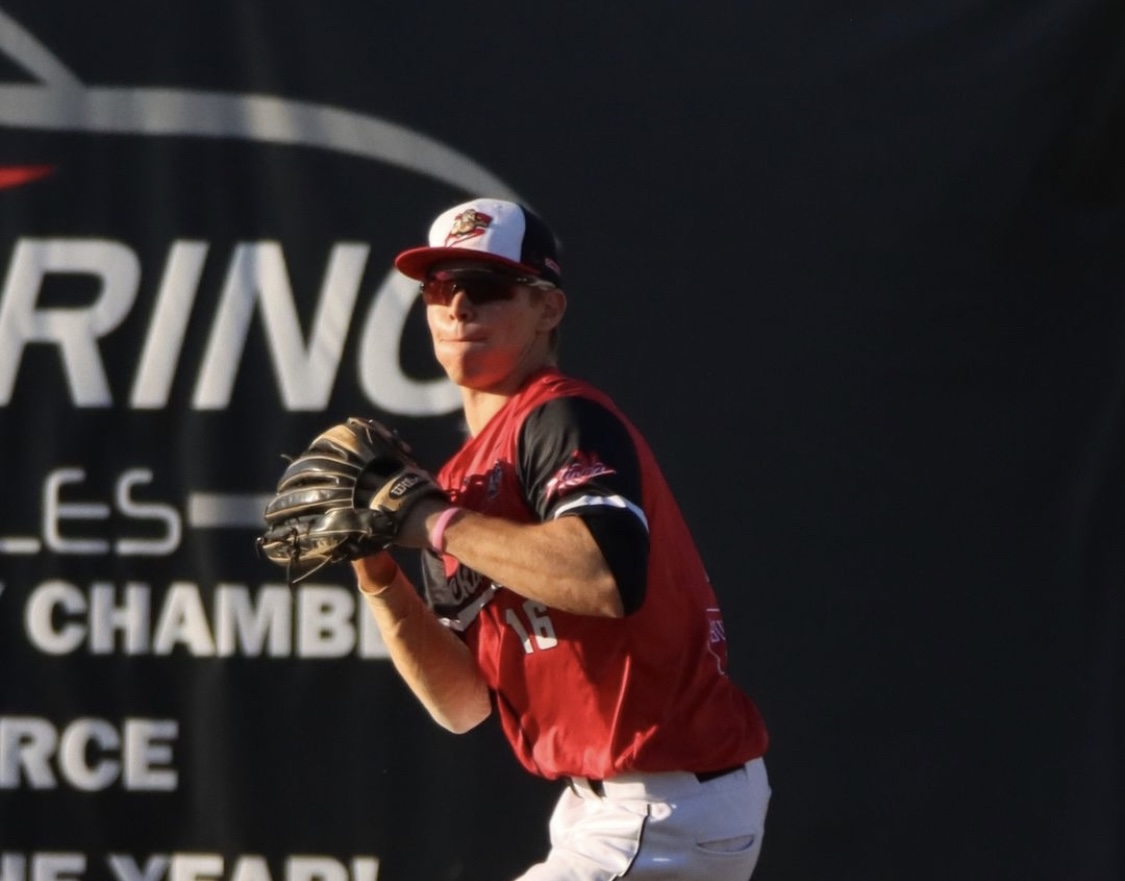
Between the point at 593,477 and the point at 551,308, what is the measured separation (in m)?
0.44

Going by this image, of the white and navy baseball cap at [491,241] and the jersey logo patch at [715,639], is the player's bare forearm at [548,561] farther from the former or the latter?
the white and navy baseball cap at [491,241]

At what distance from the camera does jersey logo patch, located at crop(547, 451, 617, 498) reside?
2.35 meters

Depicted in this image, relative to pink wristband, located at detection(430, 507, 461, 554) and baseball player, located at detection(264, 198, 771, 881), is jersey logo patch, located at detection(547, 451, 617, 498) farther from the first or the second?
pink wristband, located at detection(430, 507, 461, 554)

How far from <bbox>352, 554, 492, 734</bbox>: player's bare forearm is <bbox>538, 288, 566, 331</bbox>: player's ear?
0.44 meters

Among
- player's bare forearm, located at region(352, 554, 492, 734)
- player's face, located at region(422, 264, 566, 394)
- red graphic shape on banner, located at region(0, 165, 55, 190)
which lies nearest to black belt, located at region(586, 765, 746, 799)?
player's bare forearm, located at region(352, 554, 492, 734)

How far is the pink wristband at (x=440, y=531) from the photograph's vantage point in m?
2.38

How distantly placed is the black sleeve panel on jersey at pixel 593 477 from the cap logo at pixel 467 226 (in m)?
0.31

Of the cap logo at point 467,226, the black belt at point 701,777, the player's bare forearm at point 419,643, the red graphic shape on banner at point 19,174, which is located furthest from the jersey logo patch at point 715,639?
the red graphic shape on banner at point 19,174

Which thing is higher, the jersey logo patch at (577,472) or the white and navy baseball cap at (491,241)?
the white and navy baseball cap at (491,241)

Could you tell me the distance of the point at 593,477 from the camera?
7.68 feet

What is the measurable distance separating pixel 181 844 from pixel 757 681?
4.18ft

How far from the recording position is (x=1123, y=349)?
12.1 feet

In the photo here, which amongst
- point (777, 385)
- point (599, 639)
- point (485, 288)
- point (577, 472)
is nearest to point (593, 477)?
point (577, 472)

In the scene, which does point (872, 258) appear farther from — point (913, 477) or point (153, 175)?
point (153, 175)
